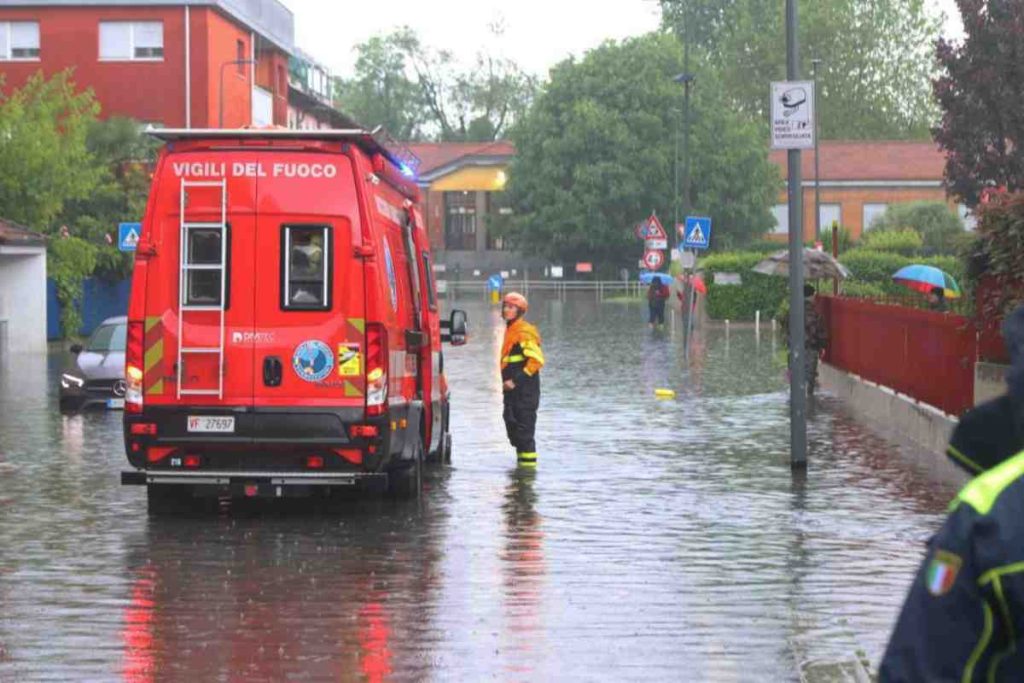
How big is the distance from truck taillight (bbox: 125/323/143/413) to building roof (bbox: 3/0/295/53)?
46875mm

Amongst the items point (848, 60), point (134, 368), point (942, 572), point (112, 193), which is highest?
point (848, 60)

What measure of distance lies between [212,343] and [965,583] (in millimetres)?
11160

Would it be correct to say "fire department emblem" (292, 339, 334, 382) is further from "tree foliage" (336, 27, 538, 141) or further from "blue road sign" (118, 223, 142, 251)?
"tree foliage" (336, 27, 538, 141)

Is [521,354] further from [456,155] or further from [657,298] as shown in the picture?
[456,155]

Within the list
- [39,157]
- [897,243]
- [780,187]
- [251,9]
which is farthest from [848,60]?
[39,157]

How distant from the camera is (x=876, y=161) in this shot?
342 ft

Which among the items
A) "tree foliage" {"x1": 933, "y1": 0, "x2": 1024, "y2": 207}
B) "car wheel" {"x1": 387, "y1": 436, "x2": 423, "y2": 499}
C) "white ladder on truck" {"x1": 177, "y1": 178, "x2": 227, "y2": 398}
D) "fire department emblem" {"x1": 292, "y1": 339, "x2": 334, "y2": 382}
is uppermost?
"tree foliage" {"x1": 933, "y1": 0, "x2": 1024, "y2": 207}

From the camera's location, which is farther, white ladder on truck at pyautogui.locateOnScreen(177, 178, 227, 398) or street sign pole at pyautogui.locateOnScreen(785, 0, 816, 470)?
street sign pole at pyautogui.locateOnScreen(785, 0, 816, 470)

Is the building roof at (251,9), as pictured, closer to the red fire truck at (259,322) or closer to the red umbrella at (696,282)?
the red umbrella at (696,282)

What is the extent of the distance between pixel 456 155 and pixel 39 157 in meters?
83.1

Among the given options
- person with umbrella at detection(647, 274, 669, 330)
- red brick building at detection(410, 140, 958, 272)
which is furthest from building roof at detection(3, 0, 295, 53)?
red brick building at detection(410, 140, 958, 272)

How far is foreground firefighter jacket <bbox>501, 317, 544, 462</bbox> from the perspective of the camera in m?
17.6

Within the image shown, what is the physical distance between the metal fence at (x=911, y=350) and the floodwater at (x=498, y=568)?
0.83 meters

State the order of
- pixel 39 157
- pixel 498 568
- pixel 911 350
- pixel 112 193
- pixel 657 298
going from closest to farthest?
pixel 498 568 → pixel 911 350 → pixel 39 157 → pixel 112 193 → pixel 657 298
